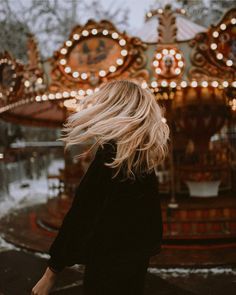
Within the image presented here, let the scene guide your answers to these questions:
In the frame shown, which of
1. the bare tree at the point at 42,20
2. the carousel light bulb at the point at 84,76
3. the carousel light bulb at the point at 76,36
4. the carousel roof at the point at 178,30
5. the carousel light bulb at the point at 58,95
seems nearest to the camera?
the carousel light bulb at the point at 76,36

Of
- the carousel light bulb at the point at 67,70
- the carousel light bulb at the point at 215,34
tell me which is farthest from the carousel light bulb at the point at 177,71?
the carousel light bulb at the point at 67,70

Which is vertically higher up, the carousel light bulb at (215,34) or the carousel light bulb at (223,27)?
the carousel light bulb at (223,27)

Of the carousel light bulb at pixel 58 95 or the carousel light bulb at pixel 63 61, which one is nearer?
the carousel light bulb at pixel 63 61

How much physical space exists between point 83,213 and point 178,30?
848 cm

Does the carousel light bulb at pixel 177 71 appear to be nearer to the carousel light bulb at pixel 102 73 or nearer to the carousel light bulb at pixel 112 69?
the carousel light bulb at pixel 112 69

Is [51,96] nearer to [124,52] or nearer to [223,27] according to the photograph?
[124,52]

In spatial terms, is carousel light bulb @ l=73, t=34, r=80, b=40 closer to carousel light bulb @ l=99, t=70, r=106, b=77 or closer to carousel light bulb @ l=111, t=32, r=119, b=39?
carousel light bulb @ l=111, t=32, r=119, b=39

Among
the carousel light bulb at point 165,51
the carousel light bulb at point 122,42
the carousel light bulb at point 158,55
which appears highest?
the carousel light bulb at point 122,42

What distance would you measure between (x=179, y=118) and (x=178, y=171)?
136 cm

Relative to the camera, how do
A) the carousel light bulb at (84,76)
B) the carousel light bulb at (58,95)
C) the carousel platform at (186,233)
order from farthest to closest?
1. the carousel light bulb at (58,95)
2. the carousel light bulb at (84,76)
3. the carousel platform at (186,233)

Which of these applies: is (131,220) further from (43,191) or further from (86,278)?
(43,191)

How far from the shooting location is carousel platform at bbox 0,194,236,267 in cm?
593

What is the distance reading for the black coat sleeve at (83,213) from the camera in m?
1.82

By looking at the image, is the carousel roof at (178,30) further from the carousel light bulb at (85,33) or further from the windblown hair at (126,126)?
the windblown hair at (126,126)
